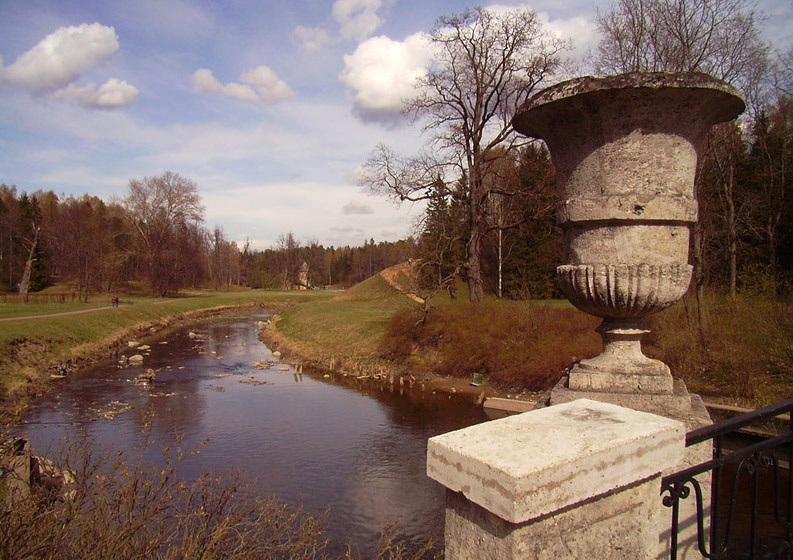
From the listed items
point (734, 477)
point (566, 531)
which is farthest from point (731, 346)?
point (566, 531)

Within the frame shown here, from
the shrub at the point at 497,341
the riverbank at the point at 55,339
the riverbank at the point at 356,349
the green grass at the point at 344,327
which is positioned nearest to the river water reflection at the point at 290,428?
the riverbank at the point at 55,339

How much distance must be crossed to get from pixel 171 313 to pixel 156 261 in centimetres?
1487

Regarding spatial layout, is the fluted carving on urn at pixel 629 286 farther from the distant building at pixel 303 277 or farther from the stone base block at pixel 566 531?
the distant building at pixel 303 277

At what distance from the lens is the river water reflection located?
344 inches

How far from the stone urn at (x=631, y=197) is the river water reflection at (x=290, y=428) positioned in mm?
4798

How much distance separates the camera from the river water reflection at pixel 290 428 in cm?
874

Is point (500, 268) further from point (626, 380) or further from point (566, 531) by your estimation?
point (566, 531)

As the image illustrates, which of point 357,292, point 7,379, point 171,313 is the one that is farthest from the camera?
point 357,292

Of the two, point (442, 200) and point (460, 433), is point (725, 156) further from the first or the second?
point (460, 433)

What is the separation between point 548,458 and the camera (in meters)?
1.62

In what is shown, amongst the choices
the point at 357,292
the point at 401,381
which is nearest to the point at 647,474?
the point at 401,381

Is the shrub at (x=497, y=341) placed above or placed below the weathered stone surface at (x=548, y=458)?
below

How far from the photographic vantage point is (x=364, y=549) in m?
7.42

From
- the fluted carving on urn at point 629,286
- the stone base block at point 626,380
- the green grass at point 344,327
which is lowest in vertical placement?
the green grass at point 344,327
